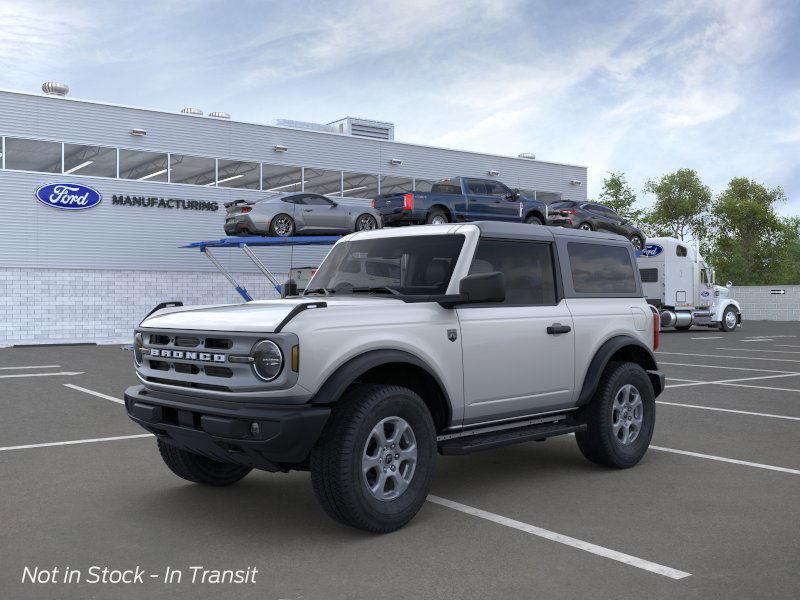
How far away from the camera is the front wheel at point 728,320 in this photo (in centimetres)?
3228

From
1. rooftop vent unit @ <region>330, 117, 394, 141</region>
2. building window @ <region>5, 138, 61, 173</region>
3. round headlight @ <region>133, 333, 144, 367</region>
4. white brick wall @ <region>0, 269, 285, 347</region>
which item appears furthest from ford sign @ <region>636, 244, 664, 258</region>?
round headlight @ <region>133, 333, 144, 367</region>

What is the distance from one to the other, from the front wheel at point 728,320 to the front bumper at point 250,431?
99.6 ft

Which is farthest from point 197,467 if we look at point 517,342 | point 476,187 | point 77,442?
point 476,187

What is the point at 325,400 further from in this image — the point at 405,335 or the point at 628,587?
the point at 628,587

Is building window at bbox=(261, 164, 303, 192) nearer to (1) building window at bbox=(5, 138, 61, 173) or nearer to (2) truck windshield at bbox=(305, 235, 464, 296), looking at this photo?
(1) building window at bbox=(5, 138, 61, 173)

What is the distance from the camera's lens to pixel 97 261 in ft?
92.8

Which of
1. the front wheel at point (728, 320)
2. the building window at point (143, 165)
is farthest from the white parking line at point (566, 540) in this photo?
the front wheel at point (728, 320)

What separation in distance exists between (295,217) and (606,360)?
17294mm

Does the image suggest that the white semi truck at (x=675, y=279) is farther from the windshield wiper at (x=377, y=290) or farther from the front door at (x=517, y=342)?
the windshield wiper at (x=377, y=290)

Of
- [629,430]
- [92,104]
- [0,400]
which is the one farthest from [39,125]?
[629,430]

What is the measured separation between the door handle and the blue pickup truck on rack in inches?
552

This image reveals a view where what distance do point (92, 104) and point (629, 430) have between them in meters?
25.7

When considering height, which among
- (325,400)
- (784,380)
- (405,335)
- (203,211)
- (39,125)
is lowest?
(784,380)

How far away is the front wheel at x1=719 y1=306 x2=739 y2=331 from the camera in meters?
32.3
